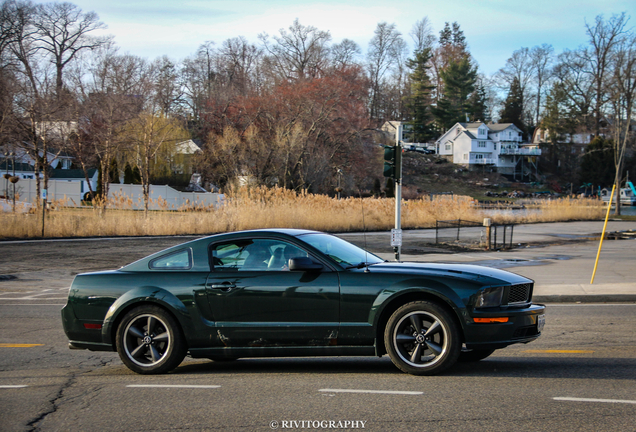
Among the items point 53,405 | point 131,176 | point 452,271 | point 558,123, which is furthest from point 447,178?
point 53,405

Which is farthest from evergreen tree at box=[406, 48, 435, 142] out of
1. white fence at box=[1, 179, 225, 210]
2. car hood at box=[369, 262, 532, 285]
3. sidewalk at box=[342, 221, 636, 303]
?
car hood at box=[369, 262, 532, 285]

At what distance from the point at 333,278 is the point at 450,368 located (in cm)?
157

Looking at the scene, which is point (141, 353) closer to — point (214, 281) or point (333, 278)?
point (214, 281)

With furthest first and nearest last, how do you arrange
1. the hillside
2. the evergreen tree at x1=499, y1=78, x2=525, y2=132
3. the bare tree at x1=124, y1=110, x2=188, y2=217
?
the evergreen tree at x1=499, y1=78, x2=525, y2=132 < the hillside < the bare tree at x1=124, y1=110, x2=188, y2=217

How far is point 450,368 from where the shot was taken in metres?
6.38

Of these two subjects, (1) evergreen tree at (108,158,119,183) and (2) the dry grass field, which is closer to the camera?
(2) the dry grass field

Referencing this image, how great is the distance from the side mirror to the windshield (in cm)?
30

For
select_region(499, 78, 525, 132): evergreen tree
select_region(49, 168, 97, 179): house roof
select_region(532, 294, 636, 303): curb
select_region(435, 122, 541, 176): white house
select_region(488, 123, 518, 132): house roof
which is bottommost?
select_region(532, 294, 636, 303): curb

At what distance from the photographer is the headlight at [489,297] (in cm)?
596

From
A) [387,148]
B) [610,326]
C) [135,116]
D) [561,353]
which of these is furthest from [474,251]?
[135,116]

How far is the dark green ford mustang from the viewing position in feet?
19.7

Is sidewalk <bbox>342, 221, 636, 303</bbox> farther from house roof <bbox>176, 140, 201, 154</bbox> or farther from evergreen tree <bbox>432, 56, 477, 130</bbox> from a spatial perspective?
evergreen tree <bbox>432, 56, 477, 130</bbox>

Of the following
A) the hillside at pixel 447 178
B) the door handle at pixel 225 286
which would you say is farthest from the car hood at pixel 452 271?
the hillside at pixel 447 178

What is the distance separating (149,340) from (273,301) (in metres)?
1.47
